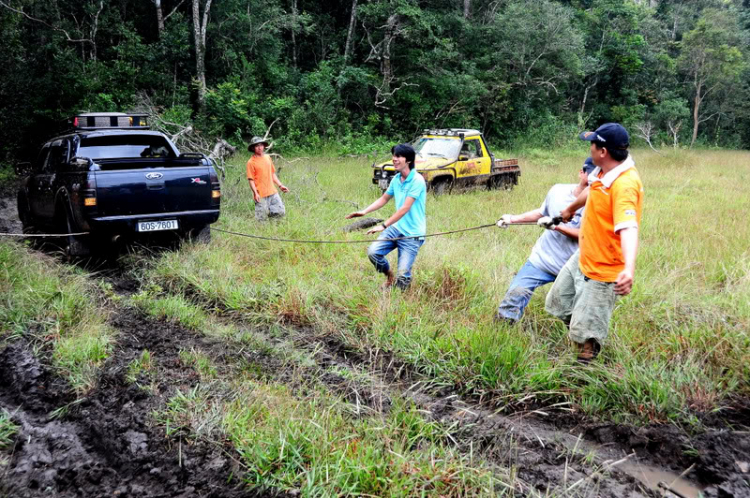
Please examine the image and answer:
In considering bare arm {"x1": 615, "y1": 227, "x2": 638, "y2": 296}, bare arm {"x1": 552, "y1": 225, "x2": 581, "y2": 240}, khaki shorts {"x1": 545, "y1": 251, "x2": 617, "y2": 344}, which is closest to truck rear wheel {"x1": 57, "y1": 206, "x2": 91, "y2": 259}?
bare arm {"x1": 552, "y1": 225, "x2": 581, "y2": 240}

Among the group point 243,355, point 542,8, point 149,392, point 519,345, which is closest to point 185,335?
point 243,355

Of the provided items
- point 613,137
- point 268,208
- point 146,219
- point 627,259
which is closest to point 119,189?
point 146,219

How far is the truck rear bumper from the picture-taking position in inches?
266

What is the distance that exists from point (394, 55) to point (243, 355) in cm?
2359

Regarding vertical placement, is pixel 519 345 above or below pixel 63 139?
below

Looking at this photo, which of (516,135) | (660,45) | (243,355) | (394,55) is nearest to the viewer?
(243,355)

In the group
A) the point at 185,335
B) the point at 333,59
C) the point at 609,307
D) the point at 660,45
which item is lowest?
the point at 185,335

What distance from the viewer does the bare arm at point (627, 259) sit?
332 cm

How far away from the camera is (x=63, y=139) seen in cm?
793

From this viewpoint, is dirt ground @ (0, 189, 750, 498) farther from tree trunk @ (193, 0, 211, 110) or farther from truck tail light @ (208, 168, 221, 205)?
tree trunk @ (193, 0, 211, 110)

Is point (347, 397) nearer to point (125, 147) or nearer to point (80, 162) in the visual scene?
point (80, 162)

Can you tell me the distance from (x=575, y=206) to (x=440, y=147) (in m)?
9.60

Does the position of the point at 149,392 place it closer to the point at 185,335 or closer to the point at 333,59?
the point at 185,335

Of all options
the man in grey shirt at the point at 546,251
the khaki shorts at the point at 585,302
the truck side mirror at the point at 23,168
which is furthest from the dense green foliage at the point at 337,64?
the khaki shorts at the point at 585,302
